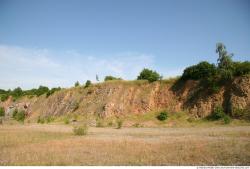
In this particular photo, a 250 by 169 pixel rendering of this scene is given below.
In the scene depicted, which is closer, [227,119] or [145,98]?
[227,119]

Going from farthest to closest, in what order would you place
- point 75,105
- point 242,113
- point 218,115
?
point 75,105 < point 218,115 < point 242,113

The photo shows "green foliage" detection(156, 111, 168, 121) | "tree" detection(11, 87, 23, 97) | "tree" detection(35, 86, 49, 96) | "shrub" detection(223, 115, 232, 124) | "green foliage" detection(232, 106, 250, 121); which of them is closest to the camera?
"shrub" detection(223, 115, 232, 124)

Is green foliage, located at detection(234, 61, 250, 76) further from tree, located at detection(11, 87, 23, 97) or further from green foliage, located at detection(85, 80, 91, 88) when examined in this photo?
tree, located at detection(11, 87, 23, 97)

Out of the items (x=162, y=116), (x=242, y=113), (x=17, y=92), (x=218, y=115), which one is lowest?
(x=162, y=116)

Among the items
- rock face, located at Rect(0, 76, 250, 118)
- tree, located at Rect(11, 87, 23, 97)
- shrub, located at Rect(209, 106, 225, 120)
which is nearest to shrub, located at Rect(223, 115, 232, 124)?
shrub, located at Rect(209, 106, 225, 120)

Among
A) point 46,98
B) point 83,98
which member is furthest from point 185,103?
point 46,98

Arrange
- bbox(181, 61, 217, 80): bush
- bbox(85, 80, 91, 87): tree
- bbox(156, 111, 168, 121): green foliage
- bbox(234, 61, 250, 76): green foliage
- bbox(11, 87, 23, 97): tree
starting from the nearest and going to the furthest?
bbox(234, 61, 250, 76): green foliage → bbox(156, 111, 168, 121): green foliage → bbox(181, 61, 217, 80): bush → bbox(85, 80, 91, 87): tree → bbox(11, 87, 23, 97): tree

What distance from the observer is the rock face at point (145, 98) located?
140 feet

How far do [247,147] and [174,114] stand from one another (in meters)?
32.1

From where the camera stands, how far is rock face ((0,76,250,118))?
4281 cm

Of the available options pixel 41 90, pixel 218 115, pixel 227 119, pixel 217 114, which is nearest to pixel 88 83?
pixel 41 90

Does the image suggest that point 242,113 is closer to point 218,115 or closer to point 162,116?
point 218,115

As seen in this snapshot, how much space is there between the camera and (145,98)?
178 ft

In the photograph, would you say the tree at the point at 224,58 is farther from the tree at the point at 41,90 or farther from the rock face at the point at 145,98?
the tree at the point at 41,90
